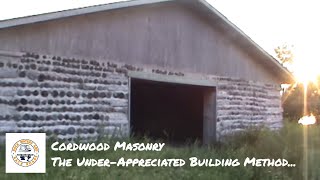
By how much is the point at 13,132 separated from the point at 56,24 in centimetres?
273

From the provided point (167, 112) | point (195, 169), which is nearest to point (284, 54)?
point (167, 112)

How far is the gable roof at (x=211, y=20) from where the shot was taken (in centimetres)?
947

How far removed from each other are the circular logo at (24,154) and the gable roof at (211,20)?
269cm

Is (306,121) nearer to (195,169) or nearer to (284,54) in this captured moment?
(195,169)

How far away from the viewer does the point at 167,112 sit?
19078 millimetres

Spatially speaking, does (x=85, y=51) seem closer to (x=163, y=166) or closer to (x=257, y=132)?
(x=163, y=166)

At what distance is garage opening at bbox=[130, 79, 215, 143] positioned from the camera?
58.0ft

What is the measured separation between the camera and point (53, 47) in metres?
10.2

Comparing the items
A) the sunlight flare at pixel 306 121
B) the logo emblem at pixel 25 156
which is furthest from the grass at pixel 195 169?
the sunlight flare at pixel 306 121

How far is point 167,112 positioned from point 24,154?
11.8 meters

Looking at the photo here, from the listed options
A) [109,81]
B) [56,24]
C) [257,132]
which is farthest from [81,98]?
[257,132]

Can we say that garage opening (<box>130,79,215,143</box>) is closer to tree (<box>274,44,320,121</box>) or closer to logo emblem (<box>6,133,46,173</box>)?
logo emblem (<box>6,133,46,173</box>)

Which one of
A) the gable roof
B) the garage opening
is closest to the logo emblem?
the gable roof

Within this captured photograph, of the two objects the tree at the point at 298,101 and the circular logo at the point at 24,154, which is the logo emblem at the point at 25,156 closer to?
the circular logo at the point at 24,154
